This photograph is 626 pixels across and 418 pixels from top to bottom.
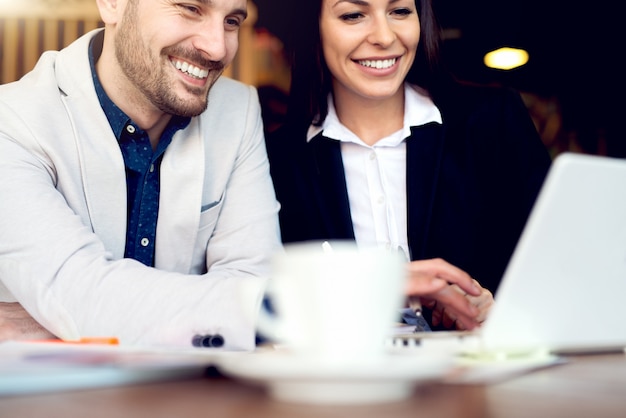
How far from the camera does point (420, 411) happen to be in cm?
51

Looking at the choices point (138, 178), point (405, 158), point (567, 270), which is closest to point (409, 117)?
point (405, 158)

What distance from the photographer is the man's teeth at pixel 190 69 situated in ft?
5.91

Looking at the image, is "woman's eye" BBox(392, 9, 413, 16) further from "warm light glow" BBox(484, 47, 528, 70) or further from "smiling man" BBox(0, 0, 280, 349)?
"warm light glow" BBox(484, 47, 528, 70)

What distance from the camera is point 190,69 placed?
1807 mm

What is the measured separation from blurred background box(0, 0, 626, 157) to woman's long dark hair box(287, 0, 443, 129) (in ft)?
6.94

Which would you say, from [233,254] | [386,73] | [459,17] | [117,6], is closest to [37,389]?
[233,254]

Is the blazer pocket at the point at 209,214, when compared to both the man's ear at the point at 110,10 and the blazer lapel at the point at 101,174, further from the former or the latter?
the man's ear at the point at 110,10

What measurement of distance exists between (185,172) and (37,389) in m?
1.13

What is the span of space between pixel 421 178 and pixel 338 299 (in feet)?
4.67

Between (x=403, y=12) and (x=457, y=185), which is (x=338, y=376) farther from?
(x=403, y=12)

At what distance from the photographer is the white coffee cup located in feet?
1.76

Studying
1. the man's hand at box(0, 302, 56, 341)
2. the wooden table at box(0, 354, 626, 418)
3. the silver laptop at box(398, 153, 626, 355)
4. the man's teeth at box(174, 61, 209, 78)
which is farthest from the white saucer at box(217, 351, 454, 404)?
the man's teeth at box(174, 61, 209, 78)

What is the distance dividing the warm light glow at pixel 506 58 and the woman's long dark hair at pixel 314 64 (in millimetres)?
2626

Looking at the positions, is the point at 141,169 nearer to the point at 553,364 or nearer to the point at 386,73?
the point at 386,73
